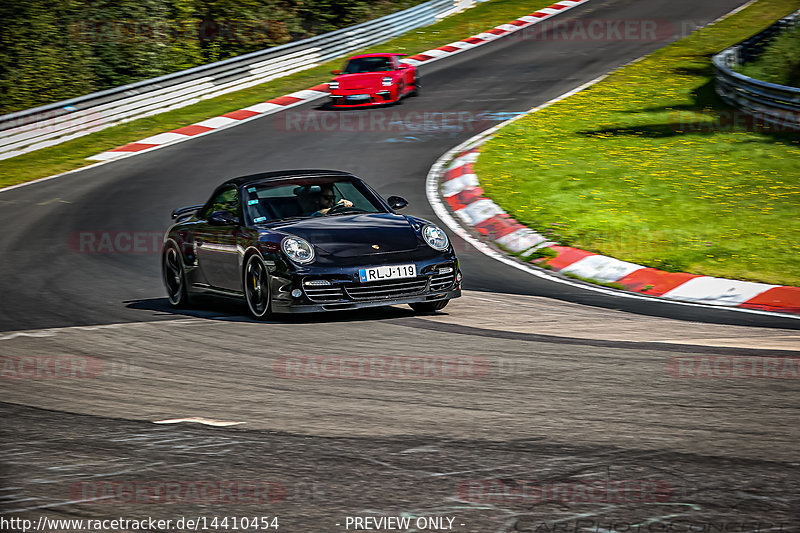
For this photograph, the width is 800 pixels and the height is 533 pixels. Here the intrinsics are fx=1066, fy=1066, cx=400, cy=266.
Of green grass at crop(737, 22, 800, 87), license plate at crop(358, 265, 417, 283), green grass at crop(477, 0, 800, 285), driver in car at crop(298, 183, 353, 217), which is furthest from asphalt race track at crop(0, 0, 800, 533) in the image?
green grass at crop(737, 22, 800, 87)

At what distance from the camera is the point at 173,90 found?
26.1 meters

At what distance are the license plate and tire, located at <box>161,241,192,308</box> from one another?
8.04 feet

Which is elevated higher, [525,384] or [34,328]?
[525,384]

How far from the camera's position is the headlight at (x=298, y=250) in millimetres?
8672

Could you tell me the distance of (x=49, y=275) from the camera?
11.7 meters

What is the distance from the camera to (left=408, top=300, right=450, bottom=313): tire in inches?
356

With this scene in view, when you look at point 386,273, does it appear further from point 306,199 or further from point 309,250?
point 306,199

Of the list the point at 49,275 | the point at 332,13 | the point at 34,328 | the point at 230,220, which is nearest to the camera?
the point at 34,328

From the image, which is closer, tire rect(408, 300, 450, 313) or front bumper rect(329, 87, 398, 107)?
tire rect(408, 300, 450, 313)

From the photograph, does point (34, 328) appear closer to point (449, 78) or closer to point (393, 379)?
point (393, 379)

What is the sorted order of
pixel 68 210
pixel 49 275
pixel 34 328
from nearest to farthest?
pixel 34 328
pixel 49 275
pixel 68 210

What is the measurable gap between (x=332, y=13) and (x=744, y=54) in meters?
16.2

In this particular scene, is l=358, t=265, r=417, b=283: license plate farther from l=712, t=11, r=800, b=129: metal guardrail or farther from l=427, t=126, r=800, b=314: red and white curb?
l=712, t=11, r=800, b=129: metal guardrail

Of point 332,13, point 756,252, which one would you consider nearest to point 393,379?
point 756,252
